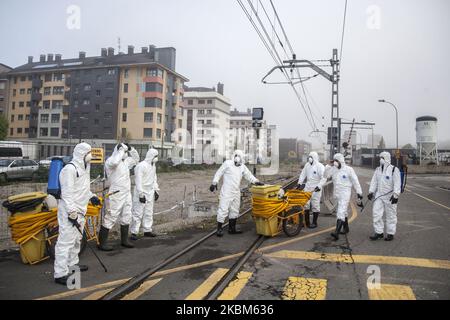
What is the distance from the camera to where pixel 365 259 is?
5316 mm

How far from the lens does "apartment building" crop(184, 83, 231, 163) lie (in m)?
74.3

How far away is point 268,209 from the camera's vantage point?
6.42 m

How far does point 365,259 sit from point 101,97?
175 ft

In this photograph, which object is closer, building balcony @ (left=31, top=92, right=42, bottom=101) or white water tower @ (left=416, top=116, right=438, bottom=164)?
white water tower @ (left=416, top=116, right=438, bottom=164)

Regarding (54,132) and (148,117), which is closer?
(148,117)

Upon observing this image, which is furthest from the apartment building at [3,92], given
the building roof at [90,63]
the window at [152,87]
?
the window at [152,87]

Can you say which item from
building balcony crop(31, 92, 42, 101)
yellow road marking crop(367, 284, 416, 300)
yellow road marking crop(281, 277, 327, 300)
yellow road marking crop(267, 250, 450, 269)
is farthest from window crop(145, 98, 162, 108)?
yellow road marking crop(367, 284, 416, 300)

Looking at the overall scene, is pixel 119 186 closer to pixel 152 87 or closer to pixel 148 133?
pixel 148 133

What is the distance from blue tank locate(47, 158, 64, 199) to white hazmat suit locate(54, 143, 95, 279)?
0.06 metres

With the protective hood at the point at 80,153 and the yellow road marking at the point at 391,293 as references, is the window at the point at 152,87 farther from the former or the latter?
the yellow road marking at the point at 391,293

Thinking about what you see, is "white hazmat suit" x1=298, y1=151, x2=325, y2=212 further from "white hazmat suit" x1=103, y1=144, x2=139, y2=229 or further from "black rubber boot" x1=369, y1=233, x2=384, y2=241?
"white hazmat suit" x1=103, y1=144, x2=139, y2=229

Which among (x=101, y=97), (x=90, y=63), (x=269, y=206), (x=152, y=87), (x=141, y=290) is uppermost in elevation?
(x=90, y=63)

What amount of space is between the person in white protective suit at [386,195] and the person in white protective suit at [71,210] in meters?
5.83

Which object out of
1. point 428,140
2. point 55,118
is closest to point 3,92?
point 55,118
